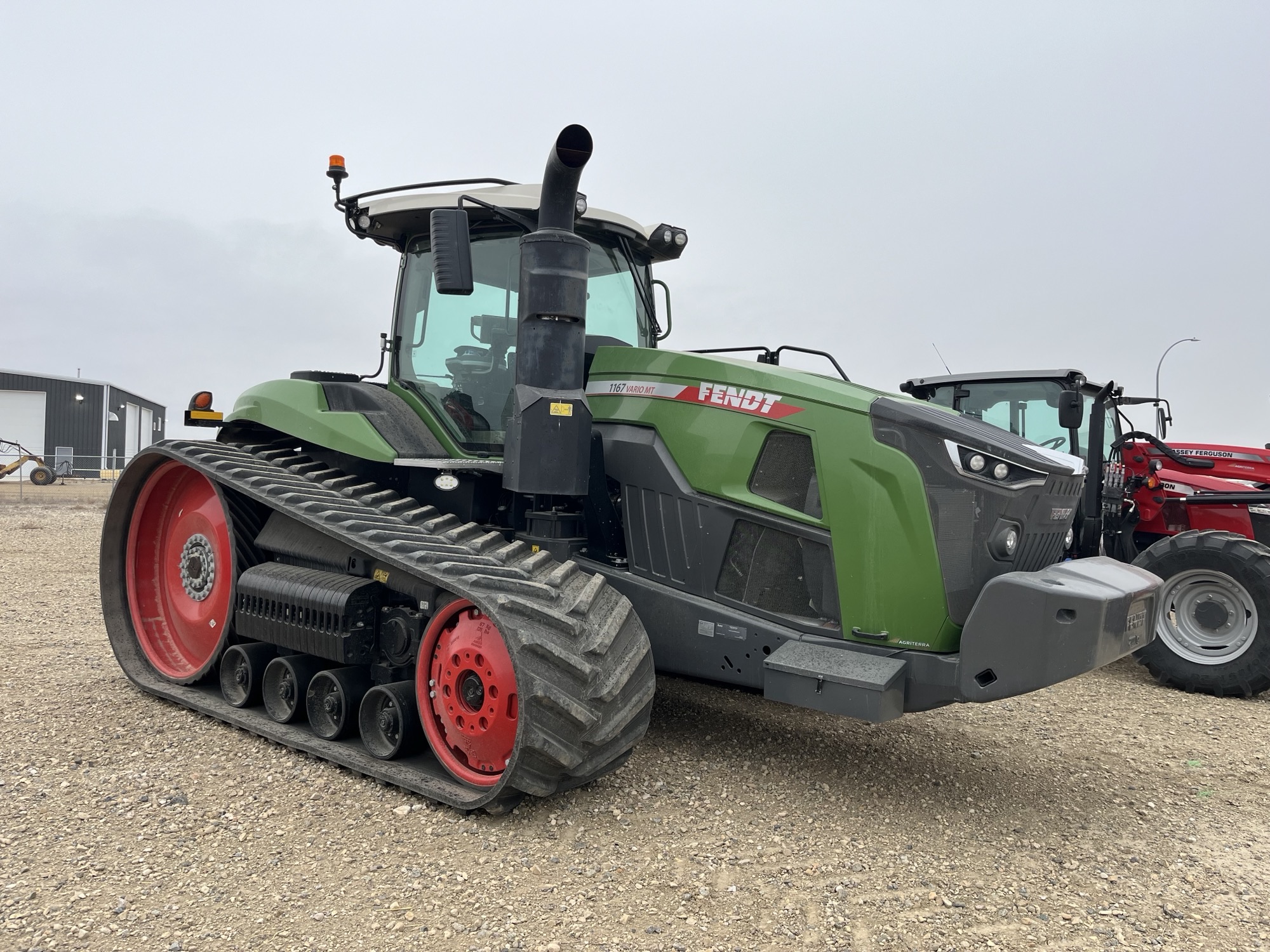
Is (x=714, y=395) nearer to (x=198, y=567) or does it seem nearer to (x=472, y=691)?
(x=472, y=691)

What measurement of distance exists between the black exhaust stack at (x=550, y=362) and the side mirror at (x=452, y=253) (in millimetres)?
260

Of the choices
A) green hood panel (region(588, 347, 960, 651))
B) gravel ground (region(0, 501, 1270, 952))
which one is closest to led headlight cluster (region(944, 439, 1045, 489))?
green hood panel (region(588, 347, 960, 651))

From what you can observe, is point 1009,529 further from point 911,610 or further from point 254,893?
point 254,893

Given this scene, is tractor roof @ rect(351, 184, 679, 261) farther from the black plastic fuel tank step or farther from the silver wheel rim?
the silver wheel rim

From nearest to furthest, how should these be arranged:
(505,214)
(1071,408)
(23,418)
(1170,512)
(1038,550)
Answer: (1038,550), (505,214), (1071,408), (1170,512), (23,418)

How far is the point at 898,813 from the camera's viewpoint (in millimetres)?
3961

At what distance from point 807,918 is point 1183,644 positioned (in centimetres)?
518

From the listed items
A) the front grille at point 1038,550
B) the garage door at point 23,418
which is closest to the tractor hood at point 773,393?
the front grille at point 1038,550

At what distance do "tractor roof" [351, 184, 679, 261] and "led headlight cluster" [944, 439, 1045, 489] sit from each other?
2132 millimetres

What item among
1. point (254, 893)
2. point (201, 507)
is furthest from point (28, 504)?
point (254, 893)

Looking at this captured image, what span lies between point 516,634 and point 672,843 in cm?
96

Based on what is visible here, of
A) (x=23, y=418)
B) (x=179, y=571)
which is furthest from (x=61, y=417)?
(x=179, y=571)

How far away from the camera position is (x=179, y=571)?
5.75 metres

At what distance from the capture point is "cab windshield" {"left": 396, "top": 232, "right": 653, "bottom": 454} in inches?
188
